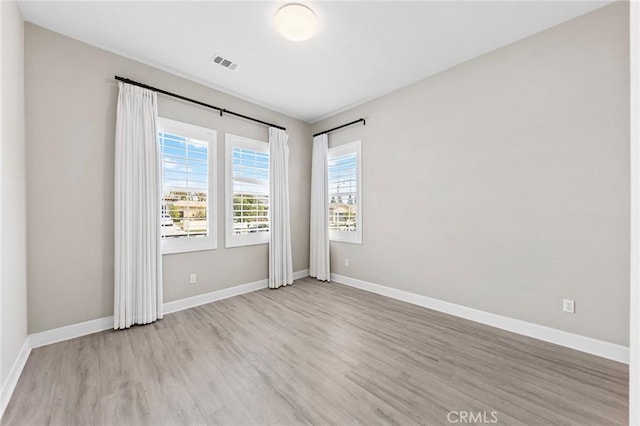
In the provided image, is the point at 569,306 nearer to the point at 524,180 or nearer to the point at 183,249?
the point at 524,180

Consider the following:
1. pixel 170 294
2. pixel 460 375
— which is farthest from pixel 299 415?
pixel 170 294

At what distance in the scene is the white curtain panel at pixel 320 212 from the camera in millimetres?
4723

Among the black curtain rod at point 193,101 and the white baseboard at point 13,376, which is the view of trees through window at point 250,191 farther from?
the white baseboard at point 13,376

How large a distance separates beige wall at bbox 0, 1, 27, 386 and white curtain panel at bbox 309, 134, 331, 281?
3489mm

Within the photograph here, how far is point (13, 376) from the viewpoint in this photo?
202cm

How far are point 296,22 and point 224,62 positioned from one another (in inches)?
46.6

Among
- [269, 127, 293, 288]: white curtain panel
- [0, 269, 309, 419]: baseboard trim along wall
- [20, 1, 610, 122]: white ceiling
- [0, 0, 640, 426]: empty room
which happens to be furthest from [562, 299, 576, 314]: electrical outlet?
[0, 269, 309, 419]: baseboard trim along wall

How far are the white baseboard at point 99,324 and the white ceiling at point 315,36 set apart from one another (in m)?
2.82

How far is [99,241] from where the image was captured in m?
2.86

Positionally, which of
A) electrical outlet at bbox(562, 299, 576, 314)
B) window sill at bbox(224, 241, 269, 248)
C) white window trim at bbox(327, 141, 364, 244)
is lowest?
electrical outlet at bbox(562, 299, 576, 314)

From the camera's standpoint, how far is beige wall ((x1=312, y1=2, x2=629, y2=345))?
2.35m

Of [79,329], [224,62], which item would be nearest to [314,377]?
[79,329]

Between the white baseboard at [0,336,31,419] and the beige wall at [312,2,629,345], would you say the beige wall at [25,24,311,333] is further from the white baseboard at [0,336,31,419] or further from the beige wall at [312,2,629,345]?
the beige wall at [312,2,629,345]

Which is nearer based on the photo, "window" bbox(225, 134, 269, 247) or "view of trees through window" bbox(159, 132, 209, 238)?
"view of trees through window" bbox(159, 132, 209, 238)
